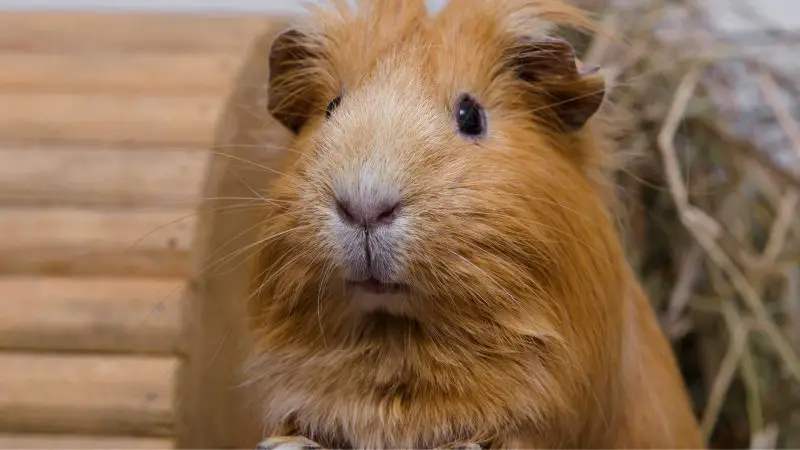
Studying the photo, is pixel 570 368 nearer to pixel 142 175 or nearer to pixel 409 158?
pixel 409 158

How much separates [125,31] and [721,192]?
4.15ft

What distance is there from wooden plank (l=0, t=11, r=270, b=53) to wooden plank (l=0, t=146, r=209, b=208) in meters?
0.26

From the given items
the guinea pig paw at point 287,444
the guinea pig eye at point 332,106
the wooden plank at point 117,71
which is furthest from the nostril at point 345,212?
the wooden plank at point 117,71

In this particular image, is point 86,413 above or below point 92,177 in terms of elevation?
below

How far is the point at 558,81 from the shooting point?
3.70 ft

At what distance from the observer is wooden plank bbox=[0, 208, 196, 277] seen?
131 centimetres

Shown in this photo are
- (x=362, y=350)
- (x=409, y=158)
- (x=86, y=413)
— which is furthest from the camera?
(x=86, y=413)

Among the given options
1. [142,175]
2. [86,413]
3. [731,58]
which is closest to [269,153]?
[142,175]

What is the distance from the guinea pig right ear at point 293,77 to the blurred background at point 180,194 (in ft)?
0.60

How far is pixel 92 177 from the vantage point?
53.2 inches

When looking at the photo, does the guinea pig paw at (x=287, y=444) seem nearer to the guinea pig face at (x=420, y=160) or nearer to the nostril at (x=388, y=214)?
the guinea pig face at (x=420, y=160)

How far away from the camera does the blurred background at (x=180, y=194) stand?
49.8 inches

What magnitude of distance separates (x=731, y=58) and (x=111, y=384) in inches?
54.3

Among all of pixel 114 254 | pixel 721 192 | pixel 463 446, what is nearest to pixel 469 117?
pixel 463 446
